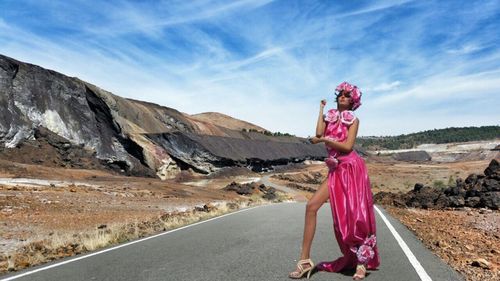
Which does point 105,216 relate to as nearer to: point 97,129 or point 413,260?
point 413,260

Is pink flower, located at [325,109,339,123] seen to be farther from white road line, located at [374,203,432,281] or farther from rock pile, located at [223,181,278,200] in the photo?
rock pile, located at [223,181,278,200]

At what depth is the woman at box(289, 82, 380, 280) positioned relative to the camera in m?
5.42

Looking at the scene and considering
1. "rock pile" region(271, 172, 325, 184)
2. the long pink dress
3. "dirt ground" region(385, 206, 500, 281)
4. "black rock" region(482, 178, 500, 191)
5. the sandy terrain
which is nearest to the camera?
the long pink dress

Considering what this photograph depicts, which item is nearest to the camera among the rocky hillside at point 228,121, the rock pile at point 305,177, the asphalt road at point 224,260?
the asphalt road at point 224,260

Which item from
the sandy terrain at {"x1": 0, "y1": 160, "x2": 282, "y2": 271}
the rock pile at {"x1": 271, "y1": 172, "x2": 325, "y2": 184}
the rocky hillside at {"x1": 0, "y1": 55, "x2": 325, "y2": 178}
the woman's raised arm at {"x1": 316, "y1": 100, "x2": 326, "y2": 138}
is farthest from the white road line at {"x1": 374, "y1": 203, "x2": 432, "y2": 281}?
the rock pile at {"x1": 271, "y1": 172, "x2": 325, "y2": 184}

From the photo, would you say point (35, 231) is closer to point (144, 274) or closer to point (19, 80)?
point (144, 274)

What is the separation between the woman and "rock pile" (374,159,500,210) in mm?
13770

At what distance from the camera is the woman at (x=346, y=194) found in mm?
→ 5418

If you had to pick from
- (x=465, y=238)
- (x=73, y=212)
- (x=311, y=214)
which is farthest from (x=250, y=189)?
(x=311, y=214)

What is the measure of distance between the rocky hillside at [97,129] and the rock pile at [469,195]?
105 feet

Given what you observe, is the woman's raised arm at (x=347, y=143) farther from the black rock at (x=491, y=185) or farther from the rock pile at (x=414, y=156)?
the rock pile at (x=414, y=156)

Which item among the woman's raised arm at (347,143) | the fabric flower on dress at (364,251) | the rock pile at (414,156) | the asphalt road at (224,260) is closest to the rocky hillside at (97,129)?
the asphalt road at (224,260)

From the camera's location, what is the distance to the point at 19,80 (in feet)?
144

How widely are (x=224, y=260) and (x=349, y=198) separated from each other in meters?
2.49
